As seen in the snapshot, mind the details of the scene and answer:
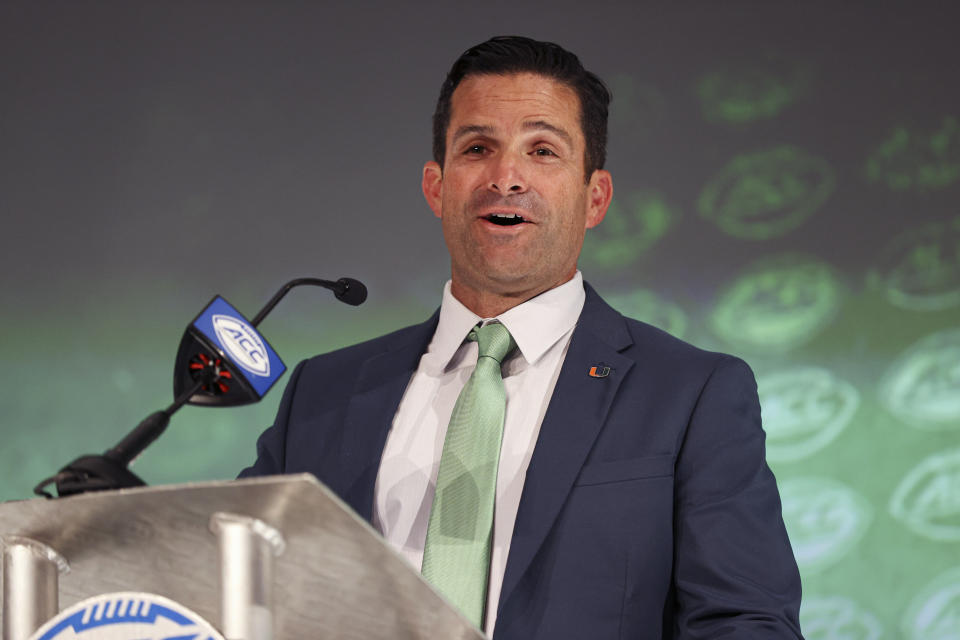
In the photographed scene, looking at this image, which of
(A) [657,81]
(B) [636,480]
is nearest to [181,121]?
(A) [657,81]

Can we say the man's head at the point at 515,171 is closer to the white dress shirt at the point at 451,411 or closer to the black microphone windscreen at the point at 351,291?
the white dress shirt at the point at 451,411

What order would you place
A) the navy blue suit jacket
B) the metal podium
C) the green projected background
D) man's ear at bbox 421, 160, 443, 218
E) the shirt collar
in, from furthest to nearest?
the green projected background → man's ear at bbox 421, 160, 443, 218 → the shirt collar → the navy blue suit jacket → the metal podium

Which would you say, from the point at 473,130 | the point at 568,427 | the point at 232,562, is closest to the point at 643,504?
the point at 568,427

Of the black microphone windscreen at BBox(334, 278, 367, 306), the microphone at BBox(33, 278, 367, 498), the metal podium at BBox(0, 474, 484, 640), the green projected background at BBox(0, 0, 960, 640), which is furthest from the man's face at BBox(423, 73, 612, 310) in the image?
the green projected background at BBox(0, 0, 960, 640)

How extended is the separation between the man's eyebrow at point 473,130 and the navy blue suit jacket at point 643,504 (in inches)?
14.2

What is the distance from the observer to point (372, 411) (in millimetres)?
1775

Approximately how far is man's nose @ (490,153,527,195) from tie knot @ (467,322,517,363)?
0.22m

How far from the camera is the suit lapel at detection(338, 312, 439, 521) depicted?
169 cm

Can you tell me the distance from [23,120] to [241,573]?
115 inches

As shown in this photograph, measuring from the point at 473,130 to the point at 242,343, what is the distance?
2.51 ft

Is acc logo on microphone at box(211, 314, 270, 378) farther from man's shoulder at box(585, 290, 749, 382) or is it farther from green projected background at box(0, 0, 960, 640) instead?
green projected background at box(0, 0, 960, 640)

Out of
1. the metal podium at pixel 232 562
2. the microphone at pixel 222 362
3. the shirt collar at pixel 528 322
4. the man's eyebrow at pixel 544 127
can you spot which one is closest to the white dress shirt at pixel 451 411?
the shirt collar at pixel 528 322

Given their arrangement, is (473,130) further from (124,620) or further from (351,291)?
(124,620)

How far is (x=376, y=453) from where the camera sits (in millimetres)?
1711
